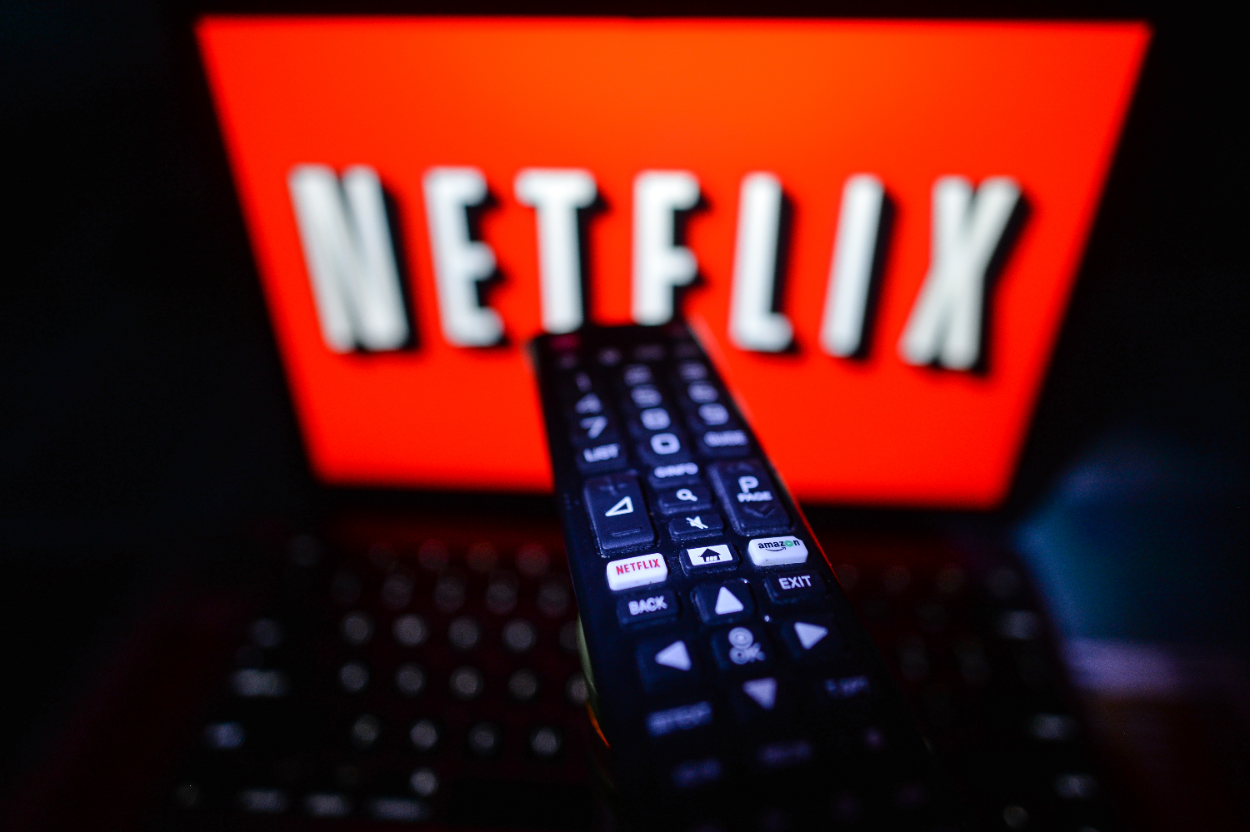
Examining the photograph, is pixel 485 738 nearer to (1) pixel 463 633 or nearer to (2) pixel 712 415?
(1) pixel 463 633

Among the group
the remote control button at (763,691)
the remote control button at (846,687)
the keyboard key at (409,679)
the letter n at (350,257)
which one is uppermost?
the letter n at (350,257)

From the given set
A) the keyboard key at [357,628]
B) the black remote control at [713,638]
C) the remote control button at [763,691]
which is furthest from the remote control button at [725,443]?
the keyboard key at [357,628]

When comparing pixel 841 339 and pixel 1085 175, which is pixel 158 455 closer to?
pixel 841 339

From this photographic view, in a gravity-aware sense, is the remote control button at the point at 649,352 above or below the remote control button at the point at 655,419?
above

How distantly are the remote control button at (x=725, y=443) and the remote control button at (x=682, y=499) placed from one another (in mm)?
24

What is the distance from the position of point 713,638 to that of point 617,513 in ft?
0.19

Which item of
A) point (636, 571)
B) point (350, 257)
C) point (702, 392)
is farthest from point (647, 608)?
point (350, 257)

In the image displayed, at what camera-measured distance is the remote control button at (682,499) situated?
0.85 ft

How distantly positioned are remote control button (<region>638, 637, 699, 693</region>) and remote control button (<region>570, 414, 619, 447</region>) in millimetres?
97

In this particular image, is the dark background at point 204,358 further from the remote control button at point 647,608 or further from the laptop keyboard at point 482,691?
the remote control button at point 647,608

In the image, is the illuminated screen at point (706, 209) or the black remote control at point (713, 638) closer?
the black remote control at point (713, 638)

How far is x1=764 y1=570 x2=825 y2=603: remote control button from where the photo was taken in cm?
23

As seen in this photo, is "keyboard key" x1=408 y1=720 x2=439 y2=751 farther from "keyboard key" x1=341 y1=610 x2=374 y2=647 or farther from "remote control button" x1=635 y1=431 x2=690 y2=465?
"remote control button" x1=635 y1=431 x2=690 y2=465

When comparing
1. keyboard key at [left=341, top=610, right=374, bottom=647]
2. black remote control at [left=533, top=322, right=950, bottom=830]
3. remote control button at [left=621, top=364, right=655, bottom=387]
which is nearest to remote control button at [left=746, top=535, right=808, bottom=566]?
black remote control at [left=533, top=322, right=950, bottom=830]
